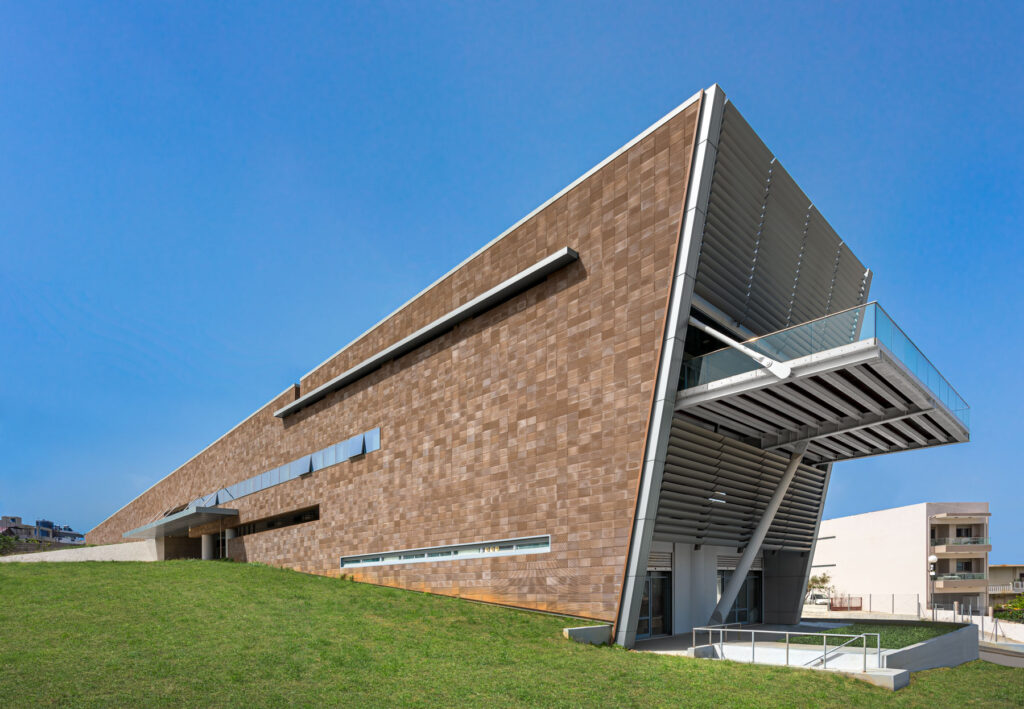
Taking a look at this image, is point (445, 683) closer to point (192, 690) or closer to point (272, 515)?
point (192, 690)

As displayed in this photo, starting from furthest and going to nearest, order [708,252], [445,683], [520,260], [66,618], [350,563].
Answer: [350,563]
[520,260]
[708,252]
[66,618]
[445,683]

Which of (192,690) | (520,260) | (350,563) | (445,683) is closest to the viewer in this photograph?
(192,690)

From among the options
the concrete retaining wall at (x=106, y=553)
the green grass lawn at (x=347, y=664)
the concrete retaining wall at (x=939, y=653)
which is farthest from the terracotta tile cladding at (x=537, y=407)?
the concrete retaining wall at (x=106, y=553)

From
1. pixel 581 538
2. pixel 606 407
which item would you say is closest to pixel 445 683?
pixel 581 538

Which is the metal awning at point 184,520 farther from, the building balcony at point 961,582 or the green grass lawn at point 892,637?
the building balcony at point 961,582

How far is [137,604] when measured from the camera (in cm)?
1912

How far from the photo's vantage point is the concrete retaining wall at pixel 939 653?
1579cm

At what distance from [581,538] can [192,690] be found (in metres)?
10.5

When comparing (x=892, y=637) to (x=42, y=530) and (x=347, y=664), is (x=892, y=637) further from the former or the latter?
(x=42, y=530)

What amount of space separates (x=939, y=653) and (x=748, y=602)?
975cm

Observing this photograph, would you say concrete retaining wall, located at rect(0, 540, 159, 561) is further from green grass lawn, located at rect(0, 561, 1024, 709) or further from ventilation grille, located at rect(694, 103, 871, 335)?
ventilation grille, located at rect(694, 103, 871, 335)

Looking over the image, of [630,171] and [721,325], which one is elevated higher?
[630,171]

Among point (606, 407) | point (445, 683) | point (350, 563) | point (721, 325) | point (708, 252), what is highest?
point (708, 252)

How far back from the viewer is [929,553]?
61312mm
